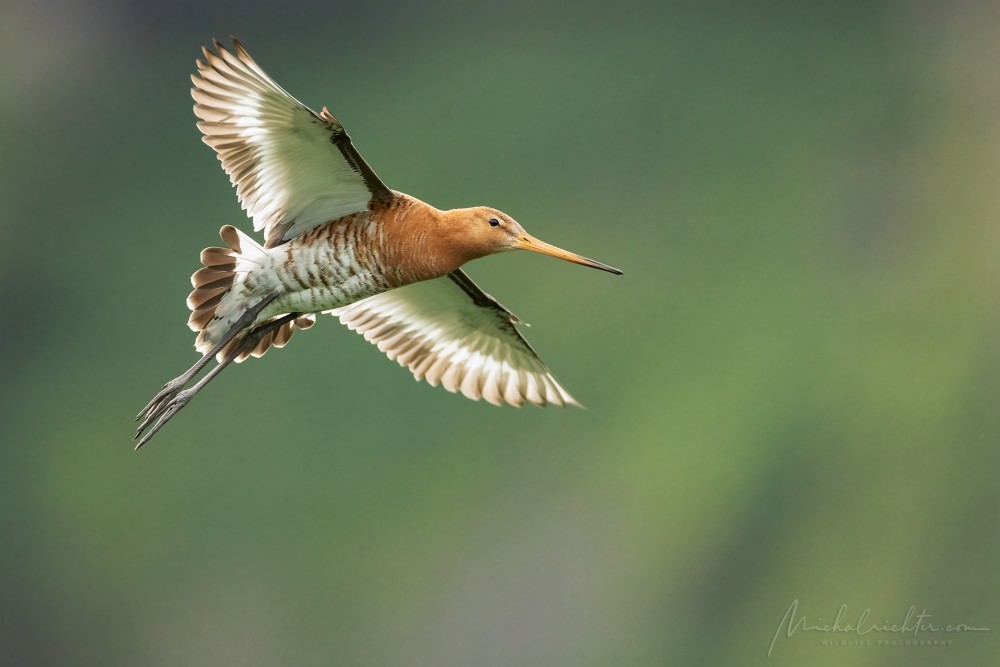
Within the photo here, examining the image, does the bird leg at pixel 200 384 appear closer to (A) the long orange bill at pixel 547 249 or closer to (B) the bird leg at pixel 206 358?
(B) the bird leg at pixel 206 358

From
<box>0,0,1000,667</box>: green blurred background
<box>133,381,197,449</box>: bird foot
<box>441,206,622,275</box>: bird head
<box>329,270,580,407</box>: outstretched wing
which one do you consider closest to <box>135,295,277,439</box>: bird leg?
<box>133,381,197,449</box>: bird foot

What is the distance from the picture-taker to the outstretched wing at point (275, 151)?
4.75m

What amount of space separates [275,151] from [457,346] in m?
1.55

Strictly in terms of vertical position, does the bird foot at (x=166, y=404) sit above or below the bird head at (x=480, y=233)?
below

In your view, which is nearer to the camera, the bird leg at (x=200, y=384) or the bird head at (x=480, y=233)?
the bird head at (x=480, y=233)

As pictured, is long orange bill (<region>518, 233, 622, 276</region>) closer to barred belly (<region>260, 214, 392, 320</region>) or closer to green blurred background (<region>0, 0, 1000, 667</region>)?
barred belly (<region>260, 214, 392, 320</region>)

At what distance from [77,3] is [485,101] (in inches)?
173

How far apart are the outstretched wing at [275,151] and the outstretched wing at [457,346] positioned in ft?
3.14

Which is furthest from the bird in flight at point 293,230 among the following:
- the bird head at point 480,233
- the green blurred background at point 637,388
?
the green blurred background at point 637,388

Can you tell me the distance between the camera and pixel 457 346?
614 centimetres

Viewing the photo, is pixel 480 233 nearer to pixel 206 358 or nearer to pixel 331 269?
pixel 331 269

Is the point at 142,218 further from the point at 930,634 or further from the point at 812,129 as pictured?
the point at 930,634

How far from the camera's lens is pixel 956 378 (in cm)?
1128

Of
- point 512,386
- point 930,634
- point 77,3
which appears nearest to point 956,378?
point 930,634
